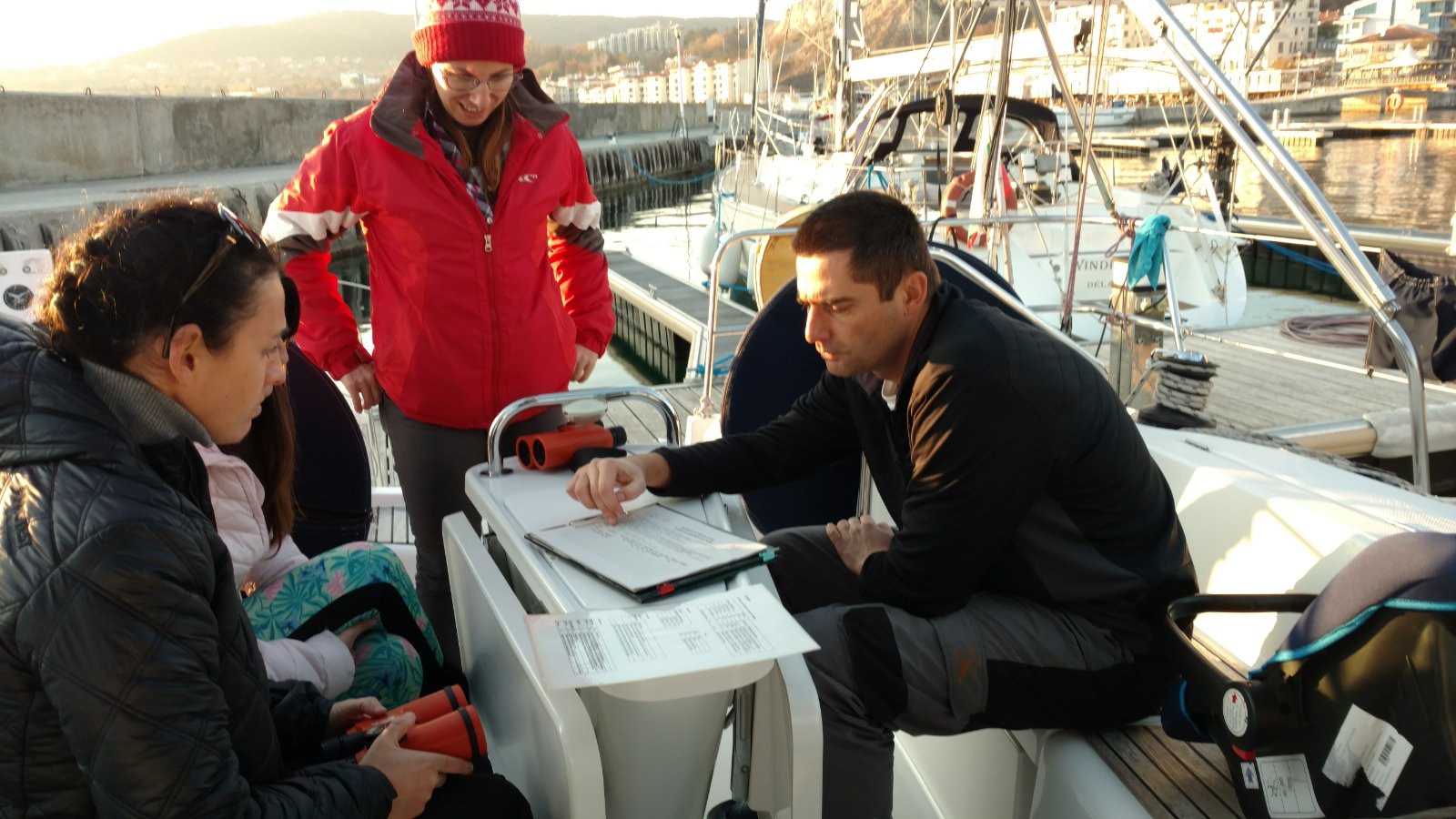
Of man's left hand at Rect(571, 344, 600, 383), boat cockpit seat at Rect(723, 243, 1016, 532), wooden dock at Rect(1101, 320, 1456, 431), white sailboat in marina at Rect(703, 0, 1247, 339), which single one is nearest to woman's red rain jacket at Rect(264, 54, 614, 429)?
man's left hand at Rect(571, 344, 600, 383)

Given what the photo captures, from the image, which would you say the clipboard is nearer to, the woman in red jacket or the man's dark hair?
the man's dark hair

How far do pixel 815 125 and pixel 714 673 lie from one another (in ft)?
37.1

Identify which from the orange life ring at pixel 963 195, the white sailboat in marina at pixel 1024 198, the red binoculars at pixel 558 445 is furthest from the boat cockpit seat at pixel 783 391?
the orange life ring at pixel 963 195

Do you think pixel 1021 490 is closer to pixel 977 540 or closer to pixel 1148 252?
pixel 977 540

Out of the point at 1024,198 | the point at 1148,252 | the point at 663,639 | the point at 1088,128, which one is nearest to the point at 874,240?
the point at 663,639

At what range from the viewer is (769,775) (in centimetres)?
145

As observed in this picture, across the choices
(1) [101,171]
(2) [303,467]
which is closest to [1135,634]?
(2) [303,467]

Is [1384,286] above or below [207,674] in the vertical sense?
above

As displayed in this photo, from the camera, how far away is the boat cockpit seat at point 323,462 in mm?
2443

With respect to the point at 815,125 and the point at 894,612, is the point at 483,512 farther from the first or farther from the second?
the point at 815,125

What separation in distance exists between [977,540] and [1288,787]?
1.82ft

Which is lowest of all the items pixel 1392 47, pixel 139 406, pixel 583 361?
pixel 583 361

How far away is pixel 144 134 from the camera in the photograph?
582 inches

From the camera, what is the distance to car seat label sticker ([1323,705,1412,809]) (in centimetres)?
126
